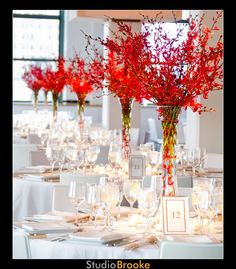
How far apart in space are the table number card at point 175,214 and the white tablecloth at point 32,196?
2.11 meters

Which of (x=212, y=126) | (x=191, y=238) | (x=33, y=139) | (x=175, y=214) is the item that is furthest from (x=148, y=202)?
(x=33, y=139)

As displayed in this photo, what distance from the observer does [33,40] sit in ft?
52.6

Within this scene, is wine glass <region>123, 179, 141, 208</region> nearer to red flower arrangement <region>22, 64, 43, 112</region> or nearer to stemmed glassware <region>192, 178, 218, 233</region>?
stemmed glassware <region>192, 178, 218, 233</region>

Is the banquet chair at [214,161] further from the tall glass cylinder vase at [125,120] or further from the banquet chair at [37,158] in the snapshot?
the banquet chair at [37,158]

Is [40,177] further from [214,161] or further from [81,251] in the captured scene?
[81,251]

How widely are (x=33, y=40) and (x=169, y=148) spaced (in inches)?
486

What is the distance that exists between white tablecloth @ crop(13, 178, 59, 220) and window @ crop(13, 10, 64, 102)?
10.2 meters

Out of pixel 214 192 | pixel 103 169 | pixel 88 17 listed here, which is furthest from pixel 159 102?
pixel 88 17

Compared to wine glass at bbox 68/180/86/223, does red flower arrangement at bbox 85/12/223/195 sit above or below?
above

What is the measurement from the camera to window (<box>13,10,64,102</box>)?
632 inches

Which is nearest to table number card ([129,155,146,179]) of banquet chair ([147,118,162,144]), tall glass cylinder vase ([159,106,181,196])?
tall glass cylinder vase ([159,106,181,196])

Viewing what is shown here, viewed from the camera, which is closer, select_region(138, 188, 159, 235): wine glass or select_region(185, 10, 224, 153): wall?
select_region(138, 188, 159, 235): wine glass
